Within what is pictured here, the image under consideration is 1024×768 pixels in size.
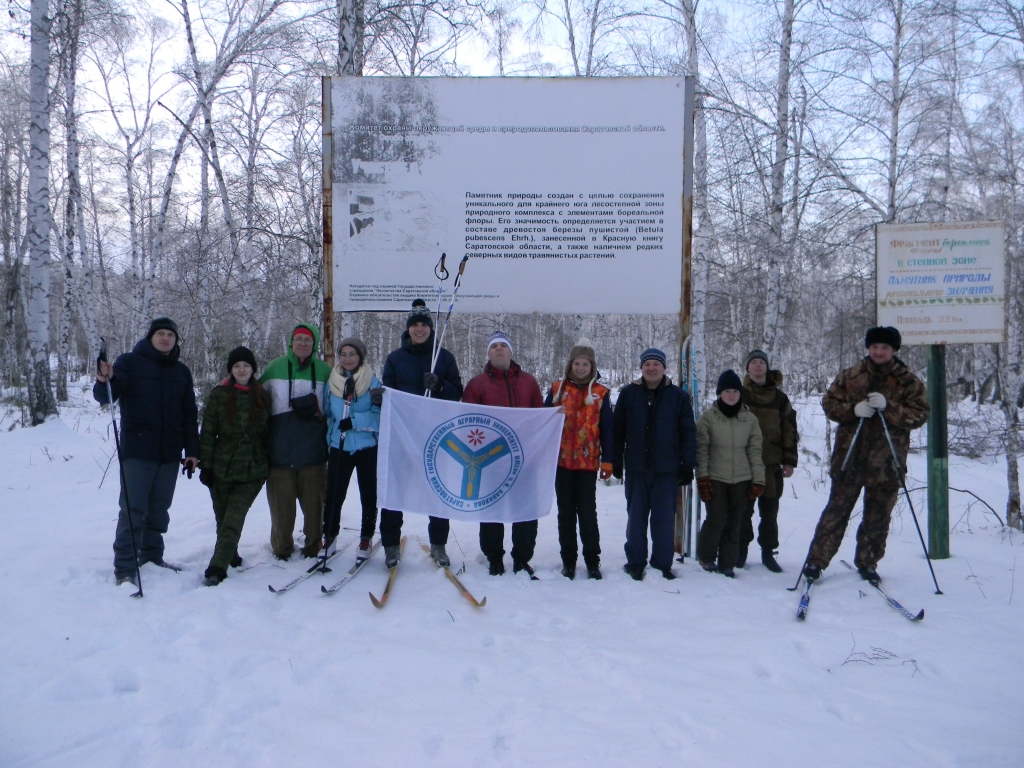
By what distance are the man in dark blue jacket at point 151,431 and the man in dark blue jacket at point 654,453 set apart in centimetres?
342

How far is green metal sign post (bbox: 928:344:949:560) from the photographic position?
573 cm

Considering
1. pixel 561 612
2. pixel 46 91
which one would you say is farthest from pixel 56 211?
pixel 561 612

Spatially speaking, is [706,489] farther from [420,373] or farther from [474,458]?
[420,373]

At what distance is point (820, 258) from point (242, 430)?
35.4 feet

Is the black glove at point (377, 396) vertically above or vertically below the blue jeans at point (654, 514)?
above

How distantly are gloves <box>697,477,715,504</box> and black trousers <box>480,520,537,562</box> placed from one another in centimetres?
140

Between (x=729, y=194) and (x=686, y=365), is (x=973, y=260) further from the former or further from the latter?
(x=729, y=194)

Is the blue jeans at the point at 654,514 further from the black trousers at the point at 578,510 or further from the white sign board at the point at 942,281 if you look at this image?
the white sign board at the point at 942,281

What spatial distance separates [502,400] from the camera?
5.34 meters

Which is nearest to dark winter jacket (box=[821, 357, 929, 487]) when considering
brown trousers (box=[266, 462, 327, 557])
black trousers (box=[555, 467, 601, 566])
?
black trousers (box=[555, 467, 601, 566])

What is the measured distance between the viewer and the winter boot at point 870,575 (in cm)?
494

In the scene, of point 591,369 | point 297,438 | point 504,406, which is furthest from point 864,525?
point 297,438

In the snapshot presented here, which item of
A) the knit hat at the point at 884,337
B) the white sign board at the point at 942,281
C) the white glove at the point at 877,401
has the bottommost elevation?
the white glove at the point at 877,401

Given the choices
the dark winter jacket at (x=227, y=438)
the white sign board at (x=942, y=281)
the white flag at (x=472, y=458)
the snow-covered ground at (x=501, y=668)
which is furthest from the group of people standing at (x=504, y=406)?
the white sign board at (x=942, y=281)
